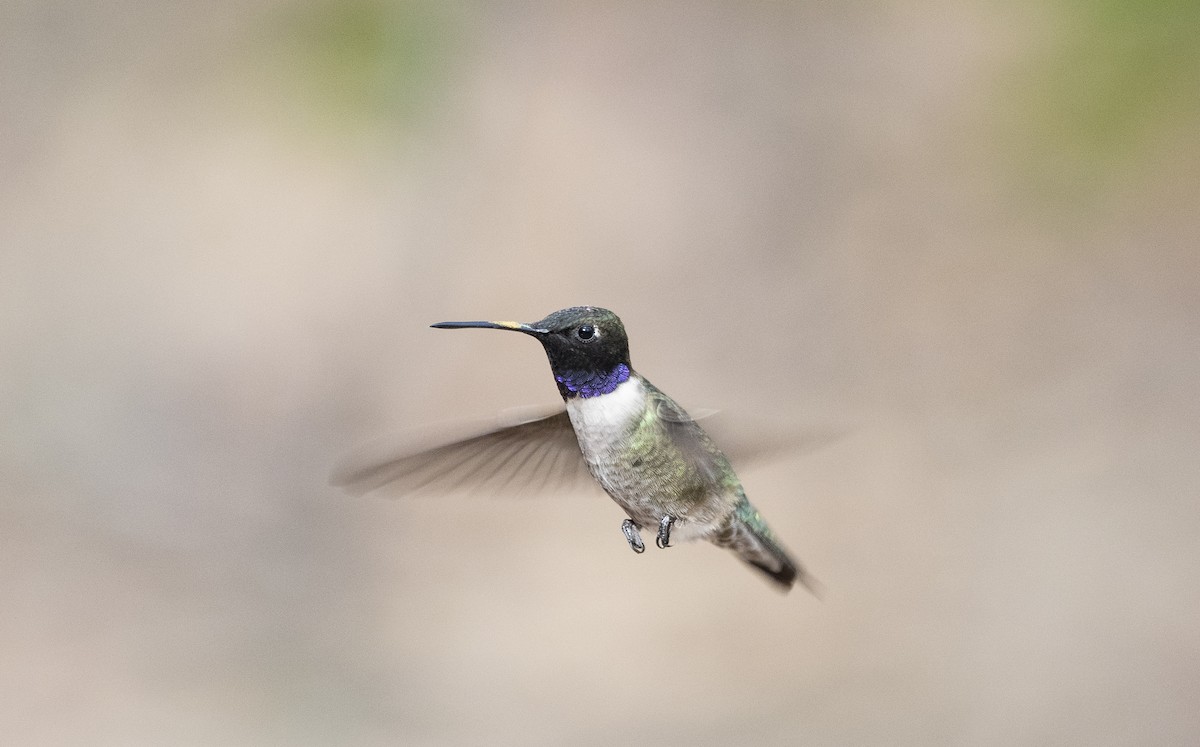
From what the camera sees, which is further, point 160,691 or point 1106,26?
point 160,691

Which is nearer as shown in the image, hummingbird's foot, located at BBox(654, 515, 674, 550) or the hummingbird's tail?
hummingbird's foot, located at BBox(654, 515, 674, 550)

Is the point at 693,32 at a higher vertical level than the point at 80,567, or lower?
higher

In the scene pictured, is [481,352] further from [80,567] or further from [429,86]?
[80,567]

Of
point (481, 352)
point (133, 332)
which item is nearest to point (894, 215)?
point (481, 352)

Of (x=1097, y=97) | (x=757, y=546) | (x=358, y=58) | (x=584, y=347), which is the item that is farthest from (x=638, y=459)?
(x=1097, y=97)

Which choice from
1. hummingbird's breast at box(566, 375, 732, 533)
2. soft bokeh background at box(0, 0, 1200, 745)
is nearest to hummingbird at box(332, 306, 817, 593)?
hummingbird's breast at box(566, 375, 732, 533)

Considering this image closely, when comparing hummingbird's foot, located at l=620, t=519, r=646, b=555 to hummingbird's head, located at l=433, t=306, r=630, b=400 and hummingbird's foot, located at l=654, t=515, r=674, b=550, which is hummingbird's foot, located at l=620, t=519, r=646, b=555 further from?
hummingbird's head, located at l=433, t=306, r=630, b=400

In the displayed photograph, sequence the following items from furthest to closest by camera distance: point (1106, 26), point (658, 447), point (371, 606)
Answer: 1. point (371, 606)
2. point (1106, 26)
3. point (658, 447)

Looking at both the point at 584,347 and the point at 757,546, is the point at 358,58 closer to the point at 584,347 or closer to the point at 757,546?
the point at 757,546
